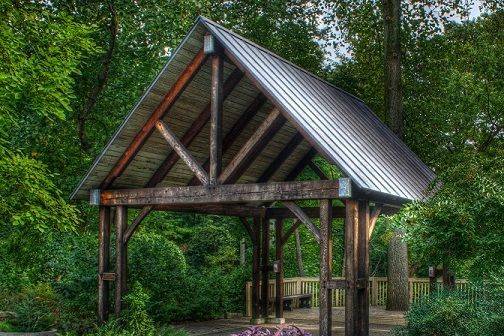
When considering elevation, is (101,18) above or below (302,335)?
above

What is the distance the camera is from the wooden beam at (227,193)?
10.7 metres

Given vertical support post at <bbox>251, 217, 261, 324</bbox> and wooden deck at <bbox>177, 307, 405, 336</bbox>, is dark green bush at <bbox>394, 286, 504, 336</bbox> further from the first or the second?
vertical support post at <bbox>251, 217, 261, 324</bbox>

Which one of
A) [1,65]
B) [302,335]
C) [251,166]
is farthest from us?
[251,166]

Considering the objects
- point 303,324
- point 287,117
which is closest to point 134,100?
point 303,324

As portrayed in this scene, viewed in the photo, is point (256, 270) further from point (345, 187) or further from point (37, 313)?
point (345, 187)

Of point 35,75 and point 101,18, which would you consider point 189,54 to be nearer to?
point 35,75

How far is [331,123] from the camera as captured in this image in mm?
12266

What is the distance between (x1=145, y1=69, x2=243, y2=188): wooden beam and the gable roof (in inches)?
6.3

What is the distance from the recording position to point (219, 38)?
37.2ft

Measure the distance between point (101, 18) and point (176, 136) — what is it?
8145mm

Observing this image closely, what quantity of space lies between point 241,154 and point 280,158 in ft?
14.6

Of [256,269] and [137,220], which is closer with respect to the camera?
[137,220]

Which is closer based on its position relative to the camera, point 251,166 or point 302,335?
point 302,335

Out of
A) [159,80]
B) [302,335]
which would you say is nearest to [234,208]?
[159,80]
